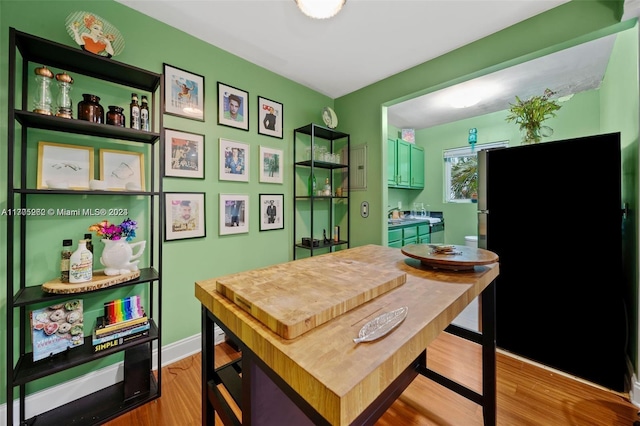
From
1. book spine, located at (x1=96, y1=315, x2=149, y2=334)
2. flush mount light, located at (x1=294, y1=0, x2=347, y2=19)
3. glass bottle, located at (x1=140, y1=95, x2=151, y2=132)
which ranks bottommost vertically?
book spine, located at (x1=96, y1=315, x2=149, y2=334)

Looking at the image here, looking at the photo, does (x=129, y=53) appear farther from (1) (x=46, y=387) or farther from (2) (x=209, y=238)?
(1) (x=46, y=387)

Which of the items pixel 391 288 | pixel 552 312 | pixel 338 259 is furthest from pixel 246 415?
pixel 552 312

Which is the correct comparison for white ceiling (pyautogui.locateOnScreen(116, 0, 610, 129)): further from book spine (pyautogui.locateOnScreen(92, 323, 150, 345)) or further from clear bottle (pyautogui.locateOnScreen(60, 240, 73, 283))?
book spine (pyautogui.locateOnScreen(92, 323, 150, 345))

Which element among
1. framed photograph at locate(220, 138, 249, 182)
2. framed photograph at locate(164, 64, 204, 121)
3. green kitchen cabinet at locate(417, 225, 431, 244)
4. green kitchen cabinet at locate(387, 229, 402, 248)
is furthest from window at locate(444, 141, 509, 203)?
framed photograph at locate(164, 64, 204, 121)

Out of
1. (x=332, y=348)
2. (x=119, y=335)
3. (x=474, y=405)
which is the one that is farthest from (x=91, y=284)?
(x=474, y=405)

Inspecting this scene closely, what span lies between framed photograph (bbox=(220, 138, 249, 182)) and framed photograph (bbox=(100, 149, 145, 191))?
23.7 inches

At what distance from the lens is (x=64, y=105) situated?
140cm

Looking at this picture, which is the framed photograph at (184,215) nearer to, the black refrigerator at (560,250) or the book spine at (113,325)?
the book spine at (113,325)

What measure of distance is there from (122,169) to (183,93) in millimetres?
760

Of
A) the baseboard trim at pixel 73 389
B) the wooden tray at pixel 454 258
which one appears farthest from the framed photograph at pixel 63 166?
the wooden tray at pixel 454 258

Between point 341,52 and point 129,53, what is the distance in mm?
1628

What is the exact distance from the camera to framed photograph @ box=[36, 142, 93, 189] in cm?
145

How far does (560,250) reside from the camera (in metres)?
1.85

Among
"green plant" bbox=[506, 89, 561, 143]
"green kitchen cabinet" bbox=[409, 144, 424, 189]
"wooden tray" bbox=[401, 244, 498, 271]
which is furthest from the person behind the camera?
"green kitchen cabinet" bbox=[409, 144, 424, 189]
